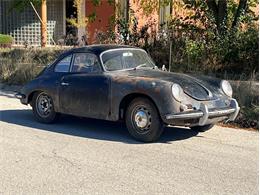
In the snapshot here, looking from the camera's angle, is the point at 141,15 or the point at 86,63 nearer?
the point at 86,63

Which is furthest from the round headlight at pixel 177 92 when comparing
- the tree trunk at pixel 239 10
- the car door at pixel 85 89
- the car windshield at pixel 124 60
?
the tree trunk at pixel 239 10

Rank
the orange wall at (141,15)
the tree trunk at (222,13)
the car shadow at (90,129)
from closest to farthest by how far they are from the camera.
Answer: the car shadow at (90,129) < the tree trunk at (222,13) < the orange wall at (141,15)

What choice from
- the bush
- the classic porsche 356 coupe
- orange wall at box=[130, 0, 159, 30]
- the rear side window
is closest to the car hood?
the classic porsche 356 coupe

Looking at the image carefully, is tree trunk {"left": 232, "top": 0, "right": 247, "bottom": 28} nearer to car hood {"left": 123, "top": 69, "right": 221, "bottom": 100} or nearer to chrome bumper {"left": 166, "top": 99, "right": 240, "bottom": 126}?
car hood {"left": 123, "top": 69, "right": 221, "bottom": 100}

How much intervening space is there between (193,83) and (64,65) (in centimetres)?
254

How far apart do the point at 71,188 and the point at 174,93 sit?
2.53m

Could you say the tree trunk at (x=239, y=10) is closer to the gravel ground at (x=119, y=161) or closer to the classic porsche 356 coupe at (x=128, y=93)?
the classic porsche 356 coupe at (x=128, y=93)

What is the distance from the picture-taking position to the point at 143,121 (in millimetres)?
7734

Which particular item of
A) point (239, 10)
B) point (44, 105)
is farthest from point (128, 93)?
point (239, 10)

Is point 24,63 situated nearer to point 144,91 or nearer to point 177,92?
point 144,91

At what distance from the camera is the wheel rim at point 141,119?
302 inches

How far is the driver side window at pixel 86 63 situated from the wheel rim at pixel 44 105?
2.55 ft

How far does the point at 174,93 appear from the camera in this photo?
741 centimetres

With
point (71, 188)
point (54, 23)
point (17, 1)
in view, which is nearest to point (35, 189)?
point (71, 188)
